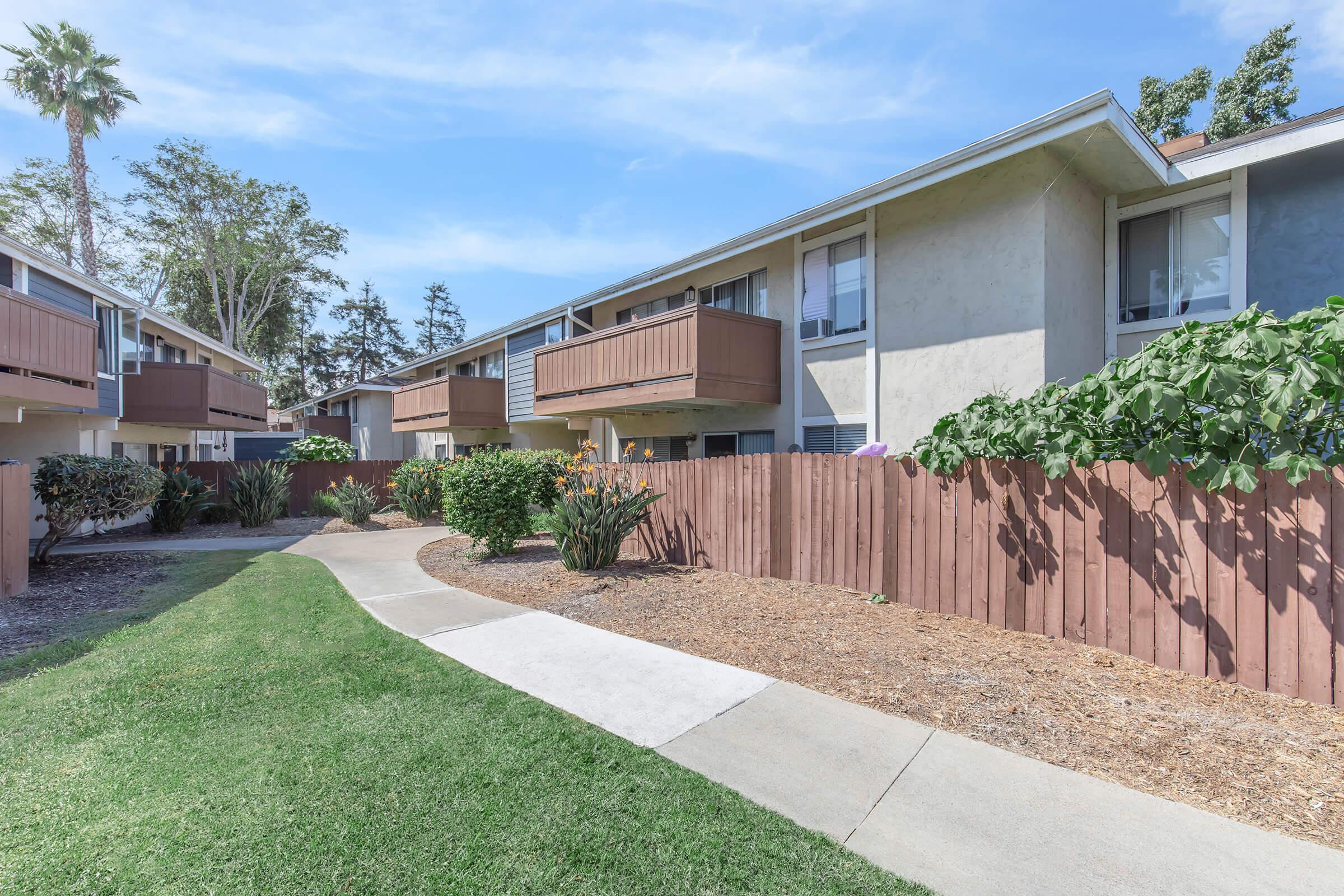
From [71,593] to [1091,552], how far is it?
1142cm

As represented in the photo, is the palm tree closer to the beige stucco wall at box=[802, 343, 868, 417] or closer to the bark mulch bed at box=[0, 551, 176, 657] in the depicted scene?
the bark mulch bed at box=[0, 551, 176, 657]

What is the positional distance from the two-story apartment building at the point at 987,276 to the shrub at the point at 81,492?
8399 millimetres

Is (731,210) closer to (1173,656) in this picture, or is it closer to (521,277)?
(1173,656)

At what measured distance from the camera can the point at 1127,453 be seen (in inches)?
199

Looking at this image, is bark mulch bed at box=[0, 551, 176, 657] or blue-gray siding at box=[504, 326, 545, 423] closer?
bark mulch bed at box=[0, 551, 176, 657]

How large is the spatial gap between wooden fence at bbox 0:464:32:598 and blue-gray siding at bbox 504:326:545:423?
10569 mm

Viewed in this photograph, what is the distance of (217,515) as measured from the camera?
52.8 ft

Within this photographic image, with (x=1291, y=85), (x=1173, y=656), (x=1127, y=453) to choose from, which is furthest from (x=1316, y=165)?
(x=1291, y=85)

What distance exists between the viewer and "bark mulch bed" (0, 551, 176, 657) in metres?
5.95

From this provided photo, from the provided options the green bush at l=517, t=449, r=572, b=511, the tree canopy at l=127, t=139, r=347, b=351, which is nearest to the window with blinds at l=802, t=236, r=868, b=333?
the green bush at l=517, t=449, r=572, b=511

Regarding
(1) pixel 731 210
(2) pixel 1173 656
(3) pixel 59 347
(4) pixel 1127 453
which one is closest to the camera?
(2) pixel 1173 656

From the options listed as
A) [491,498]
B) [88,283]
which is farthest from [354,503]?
[491,498]

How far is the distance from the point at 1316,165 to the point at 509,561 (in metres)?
12.2

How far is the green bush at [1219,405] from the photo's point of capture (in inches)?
153
